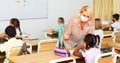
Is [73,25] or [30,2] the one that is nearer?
[73,25]

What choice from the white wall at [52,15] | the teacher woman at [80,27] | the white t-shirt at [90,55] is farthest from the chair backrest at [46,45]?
the white wall at [52,15]

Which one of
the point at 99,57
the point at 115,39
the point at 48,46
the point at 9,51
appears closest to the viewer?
the point at 99,57

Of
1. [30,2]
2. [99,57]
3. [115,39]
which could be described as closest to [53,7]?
[30,2]

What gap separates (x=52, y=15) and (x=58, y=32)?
4.94ft

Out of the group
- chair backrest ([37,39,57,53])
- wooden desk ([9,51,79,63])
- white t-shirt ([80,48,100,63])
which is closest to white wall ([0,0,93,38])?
chair backrest ([37,39,57,53])

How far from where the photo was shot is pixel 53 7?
757cm

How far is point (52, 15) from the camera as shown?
7582 mm

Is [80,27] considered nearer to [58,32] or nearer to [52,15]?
[58,32]

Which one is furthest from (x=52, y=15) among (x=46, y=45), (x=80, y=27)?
(x=80, y=27)

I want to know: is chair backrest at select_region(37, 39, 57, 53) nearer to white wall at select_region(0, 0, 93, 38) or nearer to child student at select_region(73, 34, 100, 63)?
child student at select_region(73, 34, 100, 63)

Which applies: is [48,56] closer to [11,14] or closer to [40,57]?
[40,57]

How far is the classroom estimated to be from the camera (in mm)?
3241

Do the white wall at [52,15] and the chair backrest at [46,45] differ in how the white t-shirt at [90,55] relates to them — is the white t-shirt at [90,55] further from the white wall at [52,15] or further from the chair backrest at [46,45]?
the white wall at [52,15]

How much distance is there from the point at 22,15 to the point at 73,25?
352cm
